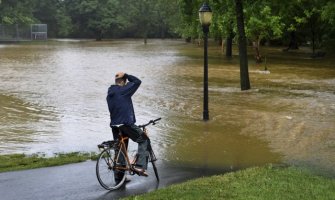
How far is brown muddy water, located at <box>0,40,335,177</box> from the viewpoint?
11.5 m

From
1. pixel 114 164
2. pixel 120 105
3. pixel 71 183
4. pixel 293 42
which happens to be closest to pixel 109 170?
pixel 114 164

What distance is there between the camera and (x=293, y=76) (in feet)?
95.3

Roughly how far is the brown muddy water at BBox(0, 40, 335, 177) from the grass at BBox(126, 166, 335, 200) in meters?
1.11

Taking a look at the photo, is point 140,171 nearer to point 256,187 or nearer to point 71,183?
point 71,183

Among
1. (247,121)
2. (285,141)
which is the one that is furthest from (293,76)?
(285,141)

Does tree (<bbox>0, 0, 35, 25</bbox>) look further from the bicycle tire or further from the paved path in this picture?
the bicycle tire

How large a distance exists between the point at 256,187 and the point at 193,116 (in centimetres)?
850

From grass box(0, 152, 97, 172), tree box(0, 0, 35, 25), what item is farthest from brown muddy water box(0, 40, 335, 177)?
tree box(0, 0, 35, 25)

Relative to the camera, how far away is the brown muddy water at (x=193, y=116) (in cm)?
1149

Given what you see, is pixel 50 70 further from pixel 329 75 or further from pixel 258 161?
pixel 258 161

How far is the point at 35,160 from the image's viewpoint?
1020 cm

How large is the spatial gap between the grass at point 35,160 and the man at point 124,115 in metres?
2.06

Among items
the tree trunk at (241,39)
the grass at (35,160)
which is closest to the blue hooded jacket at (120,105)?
the grass at (35,160)

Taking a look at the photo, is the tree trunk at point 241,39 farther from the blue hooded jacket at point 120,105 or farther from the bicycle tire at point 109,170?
the bicycle tire at point 109,170
